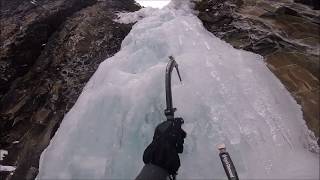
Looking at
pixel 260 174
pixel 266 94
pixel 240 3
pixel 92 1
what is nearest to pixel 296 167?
pixel 260 174

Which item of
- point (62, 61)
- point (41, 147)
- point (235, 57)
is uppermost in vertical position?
point (235, 57)

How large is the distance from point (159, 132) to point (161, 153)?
24 centimetres

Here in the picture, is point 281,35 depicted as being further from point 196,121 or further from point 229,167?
point 229,167

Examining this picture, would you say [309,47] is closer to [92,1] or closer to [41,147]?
[41,147]

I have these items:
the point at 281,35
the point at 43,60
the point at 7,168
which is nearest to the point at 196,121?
the point at 281,35

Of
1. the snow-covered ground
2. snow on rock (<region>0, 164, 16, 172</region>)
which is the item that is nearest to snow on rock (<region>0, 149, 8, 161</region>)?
snow on rock (<region>0, 164, 16, 172</region>)

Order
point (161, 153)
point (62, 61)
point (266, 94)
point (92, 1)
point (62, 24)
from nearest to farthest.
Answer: point (161, 153), point (266, 94), point (62, 61), point (62, 24), point (92, 1)

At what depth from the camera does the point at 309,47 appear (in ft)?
21.2

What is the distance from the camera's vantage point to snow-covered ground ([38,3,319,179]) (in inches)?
193

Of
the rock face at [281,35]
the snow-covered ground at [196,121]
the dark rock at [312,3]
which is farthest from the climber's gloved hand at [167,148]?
the dark rock at [312,3]

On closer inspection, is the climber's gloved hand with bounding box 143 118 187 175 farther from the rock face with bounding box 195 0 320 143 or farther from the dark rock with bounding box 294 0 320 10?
the dark rock with bounding box 294 0 320 10

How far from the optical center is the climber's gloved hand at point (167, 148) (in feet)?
12.1

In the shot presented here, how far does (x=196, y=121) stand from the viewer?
529 centimetres

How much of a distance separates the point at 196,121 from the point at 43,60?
4858 millimetres
